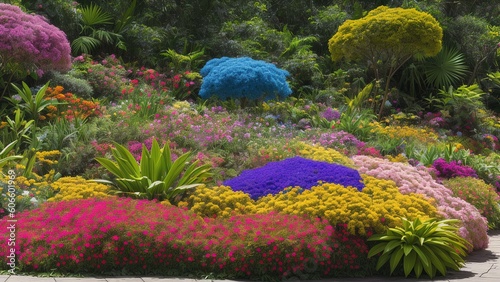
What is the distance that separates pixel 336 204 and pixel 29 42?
19.3ft

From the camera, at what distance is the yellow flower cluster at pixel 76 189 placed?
7.94m

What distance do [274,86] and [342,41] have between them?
6.99 feet

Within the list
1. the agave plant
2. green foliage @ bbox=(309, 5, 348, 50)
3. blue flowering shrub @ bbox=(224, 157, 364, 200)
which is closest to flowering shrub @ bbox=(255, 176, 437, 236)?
blue flowering shrub @ bbox=(224, 157, 364, 200)

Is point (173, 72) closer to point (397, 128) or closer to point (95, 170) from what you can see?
point (397, 128)

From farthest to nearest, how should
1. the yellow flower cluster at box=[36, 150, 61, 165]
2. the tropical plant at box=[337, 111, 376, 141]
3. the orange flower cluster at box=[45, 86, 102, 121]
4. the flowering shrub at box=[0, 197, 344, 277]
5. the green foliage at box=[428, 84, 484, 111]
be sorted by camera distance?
the green foliage at box=[428, 84, 484, 111] → the tropical plant at box=[337, 111, 376, 141] → the orange flower cluster at box=[45, 86, 102, 121] → the yellow flower cluster at box=[36, 150, 61, 165] → the flowering shrub at box=[0, 197, 344, 277]

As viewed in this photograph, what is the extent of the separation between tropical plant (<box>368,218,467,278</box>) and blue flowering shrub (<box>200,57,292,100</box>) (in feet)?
22.0

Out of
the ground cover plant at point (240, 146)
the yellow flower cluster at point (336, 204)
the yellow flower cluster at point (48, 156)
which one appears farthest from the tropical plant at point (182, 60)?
the yellow flower cluster at point (336, 204)

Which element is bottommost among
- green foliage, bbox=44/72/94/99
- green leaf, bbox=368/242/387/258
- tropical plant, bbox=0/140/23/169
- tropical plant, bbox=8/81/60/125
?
green foliage, bbox=44/72/94/99

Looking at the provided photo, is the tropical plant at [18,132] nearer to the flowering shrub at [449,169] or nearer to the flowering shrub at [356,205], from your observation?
the flowering shrub at [356,205]

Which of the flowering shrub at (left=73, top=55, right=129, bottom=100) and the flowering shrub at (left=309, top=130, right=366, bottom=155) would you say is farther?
the flowering shrub at (left=73, top=55, right=129, bottom=100)

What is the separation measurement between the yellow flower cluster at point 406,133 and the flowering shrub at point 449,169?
74.2 inches

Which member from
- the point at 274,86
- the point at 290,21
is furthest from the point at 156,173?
the point at 290,21

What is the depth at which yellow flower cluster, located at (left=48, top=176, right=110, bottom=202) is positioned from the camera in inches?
313

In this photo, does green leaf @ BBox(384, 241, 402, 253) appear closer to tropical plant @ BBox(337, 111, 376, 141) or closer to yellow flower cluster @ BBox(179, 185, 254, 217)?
yellow flower cluster @ BBox(179, 185, 254, 217)
